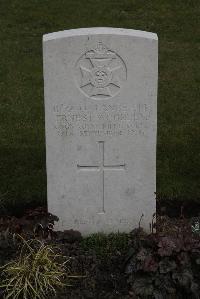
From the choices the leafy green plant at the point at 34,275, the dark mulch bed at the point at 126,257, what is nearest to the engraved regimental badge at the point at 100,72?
the dark mulch bed at the point at 126,257

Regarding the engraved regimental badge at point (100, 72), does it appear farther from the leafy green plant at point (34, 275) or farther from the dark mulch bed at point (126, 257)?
the leafy green plant at point (34, 275)

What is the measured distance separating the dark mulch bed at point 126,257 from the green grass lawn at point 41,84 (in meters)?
0.97

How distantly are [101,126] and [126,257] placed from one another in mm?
1119

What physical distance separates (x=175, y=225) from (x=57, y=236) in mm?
1007

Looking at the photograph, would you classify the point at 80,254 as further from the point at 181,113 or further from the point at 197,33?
the point at 197,33

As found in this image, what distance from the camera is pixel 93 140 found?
601 cm

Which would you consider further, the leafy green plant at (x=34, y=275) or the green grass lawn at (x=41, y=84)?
the green grass lawn at (x=41, y=84)

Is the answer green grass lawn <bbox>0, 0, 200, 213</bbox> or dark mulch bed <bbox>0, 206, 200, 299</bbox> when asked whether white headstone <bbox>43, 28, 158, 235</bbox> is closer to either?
dark mulch bed <bbox>0, 206, 200, 299</bbox>

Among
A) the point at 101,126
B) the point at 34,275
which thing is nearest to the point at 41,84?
the point at 101,126

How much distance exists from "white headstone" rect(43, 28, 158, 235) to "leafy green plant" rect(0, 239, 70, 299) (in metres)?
0.79

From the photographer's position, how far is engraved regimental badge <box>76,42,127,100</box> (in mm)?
5734

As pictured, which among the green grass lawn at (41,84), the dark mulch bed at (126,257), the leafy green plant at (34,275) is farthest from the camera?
the green grass lawn at (41,84)

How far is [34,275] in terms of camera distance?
5.25m

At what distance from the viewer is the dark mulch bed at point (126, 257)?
532cm
